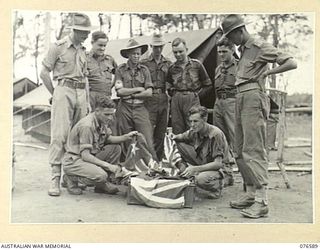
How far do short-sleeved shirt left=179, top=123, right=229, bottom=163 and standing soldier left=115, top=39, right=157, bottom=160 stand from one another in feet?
0.75

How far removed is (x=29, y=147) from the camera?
3.59m

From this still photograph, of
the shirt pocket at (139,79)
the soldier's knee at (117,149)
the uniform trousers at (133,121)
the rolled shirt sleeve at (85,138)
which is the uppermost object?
the shirt pocket at (139,79)

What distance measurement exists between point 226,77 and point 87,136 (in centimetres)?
77

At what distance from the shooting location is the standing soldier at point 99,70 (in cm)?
368

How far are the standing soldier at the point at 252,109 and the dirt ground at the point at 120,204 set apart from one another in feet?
0.22

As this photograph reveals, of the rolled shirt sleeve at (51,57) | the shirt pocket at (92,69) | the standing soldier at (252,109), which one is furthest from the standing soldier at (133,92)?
the standing soldier at (252,109)

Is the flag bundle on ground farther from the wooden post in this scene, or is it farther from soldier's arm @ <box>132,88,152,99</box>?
the wooden post

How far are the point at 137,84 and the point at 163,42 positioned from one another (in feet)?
0.83

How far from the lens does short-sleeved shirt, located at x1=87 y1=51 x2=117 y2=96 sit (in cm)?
370

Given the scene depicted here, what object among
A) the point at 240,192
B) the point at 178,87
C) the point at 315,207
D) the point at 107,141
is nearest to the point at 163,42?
the point at 178,87

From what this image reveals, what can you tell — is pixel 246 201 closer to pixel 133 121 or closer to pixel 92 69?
pixel 133 121

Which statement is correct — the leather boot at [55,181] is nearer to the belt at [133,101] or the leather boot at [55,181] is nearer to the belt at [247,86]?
the belt at [133,101]

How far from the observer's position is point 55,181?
3.65 metres

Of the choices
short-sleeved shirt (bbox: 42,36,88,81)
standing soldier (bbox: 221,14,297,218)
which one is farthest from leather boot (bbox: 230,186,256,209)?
short-sleeved shirt (bbox: 42,36,88,81)
